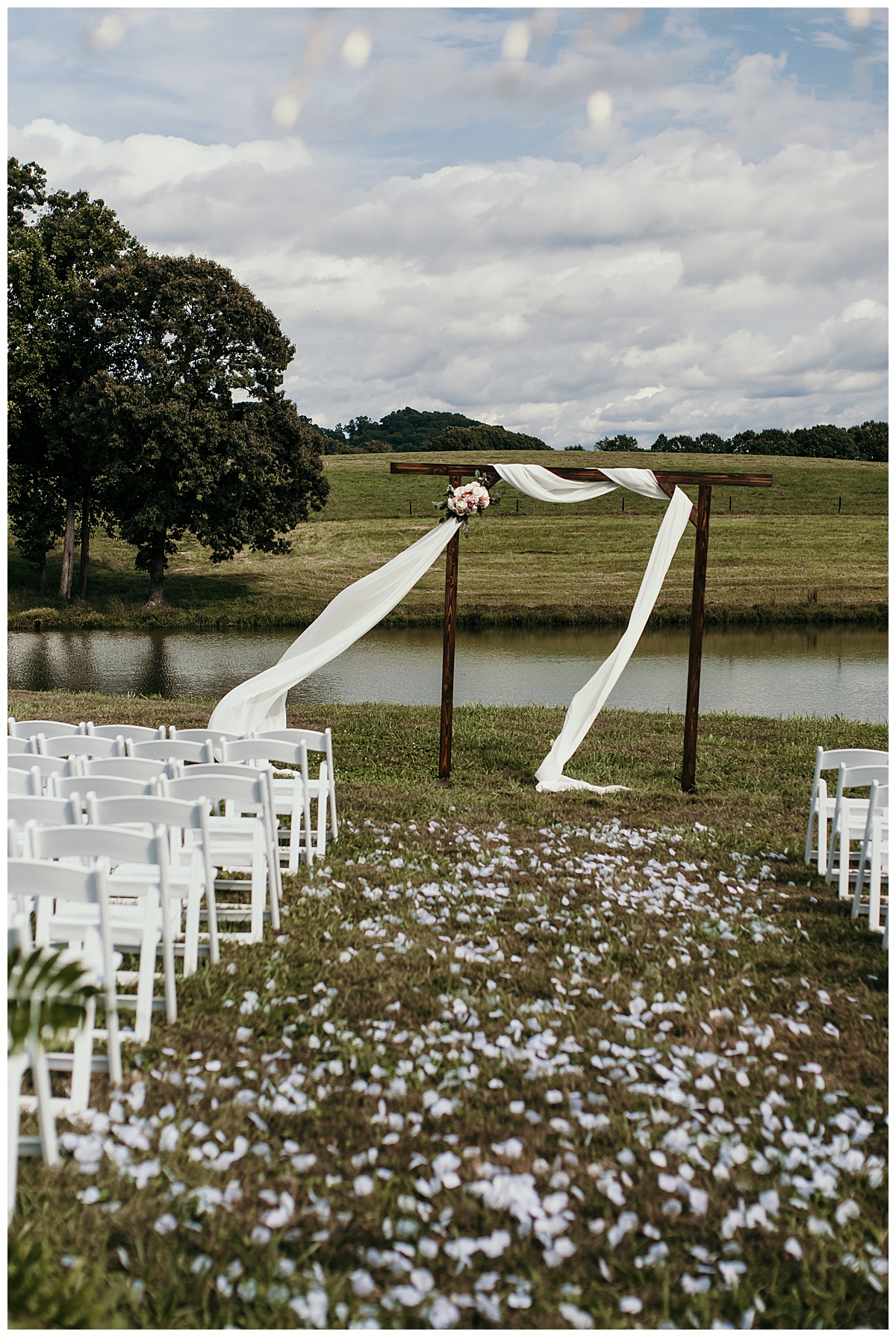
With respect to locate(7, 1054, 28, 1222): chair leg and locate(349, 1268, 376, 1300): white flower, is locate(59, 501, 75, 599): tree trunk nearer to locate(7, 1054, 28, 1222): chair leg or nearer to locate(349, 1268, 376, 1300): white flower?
locate(7, 1054, 28, 1222): chair leg

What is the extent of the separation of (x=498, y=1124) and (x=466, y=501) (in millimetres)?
6387

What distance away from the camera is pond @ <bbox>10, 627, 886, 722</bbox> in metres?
16.3

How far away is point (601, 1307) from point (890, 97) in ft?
16.4

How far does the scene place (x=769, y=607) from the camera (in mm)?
28406

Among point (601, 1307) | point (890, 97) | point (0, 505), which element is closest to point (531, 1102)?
point (601, 1307)

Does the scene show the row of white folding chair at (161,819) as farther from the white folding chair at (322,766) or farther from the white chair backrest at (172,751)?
the white folding chair at (322,766)

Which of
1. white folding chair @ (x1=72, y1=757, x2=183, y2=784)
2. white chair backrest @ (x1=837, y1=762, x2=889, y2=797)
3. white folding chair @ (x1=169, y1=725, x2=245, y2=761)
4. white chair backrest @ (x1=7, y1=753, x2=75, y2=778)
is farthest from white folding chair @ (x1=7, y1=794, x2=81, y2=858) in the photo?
white chair backrest @ (x1=837, y1=762, x2=889, y2=797)

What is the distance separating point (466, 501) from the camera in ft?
29.1

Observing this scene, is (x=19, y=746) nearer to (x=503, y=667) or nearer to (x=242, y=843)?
(x=242, y=843)

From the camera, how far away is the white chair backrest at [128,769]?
5.45 metres

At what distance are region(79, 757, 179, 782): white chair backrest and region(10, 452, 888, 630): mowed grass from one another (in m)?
21.8

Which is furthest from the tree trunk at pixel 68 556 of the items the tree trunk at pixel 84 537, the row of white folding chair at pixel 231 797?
the row of white folding chair at pixel 231 797

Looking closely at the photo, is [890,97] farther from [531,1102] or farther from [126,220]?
[126,220]

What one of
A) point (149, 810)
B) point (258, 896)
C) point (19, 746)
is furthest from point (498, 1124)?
point (19, 746)
